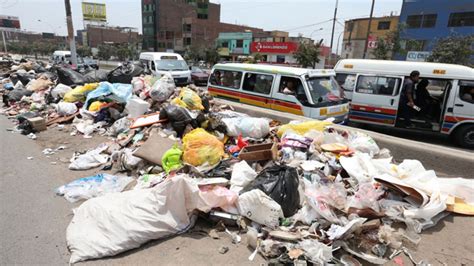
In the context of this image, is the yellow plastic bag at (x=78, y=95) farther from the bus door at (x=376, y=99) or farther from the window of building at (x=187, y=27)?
the window of building at (x=187, y=27)

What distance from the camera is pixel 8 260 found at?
2.59 m

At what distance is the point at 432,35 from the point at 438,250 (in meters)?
45.1

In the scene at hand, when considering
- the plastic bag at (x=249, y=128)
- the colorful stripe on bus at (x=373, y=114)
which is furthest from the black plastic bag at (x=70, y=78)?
the colorful stripe on bus at (x=373, y=114)

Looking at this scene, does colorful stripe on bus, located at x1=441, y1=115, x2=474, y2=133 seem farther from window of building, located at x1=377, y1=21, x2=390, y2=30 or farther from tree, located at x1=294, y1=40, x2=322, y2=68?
window of building, located at x1=377, y1=21, x2=390, y2=30

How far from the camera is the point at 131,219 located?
2.90 metres

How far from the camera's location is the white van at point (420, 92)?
7102mm

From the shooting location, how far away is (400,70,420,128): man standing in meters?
7.12

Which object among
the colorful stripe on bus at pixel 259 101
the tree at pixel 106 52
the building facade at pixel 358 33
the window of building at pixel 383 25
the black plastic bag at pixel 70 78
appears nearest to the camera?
the colorful stripe on bus at pixel 259 101

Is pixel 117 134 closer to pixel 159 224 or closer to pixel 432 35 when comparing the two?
pixel 159 224

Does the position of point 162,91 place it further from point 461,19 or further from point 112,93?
point 461,19

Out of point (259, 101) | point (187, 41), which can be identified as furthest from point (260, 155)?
point (187, 41)

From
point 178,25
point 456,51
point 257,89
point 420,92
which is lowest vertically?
point 257,89

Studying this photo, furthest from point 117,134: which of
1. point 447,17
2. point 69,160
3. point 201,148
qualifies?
point 447,17

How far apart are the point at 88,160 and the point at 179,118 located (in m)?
1.72
